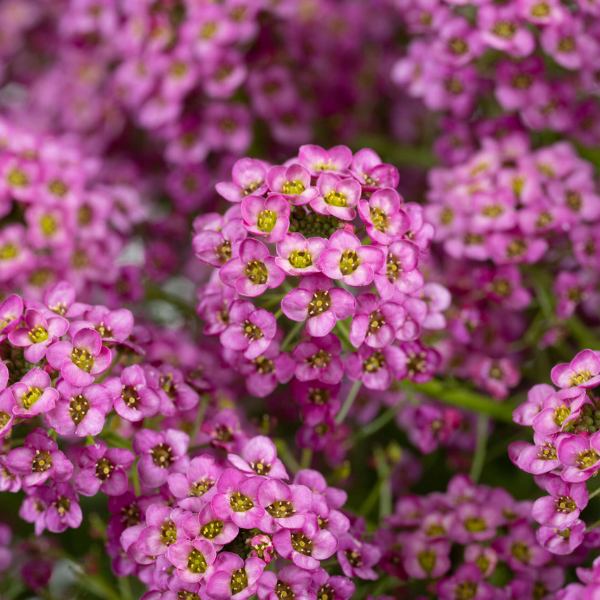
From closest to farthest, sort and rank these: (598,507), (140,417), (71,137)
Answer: (140,417), (598,507), (71,137)

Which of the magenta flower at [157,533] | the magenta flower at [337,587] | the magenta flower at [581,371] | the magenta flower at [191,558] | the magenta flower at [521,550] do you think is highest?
the magenta flower at [581,371]

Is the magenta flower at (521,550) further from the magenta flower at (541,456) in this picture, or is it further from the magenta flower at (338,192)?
the magenta flower at (338,192)

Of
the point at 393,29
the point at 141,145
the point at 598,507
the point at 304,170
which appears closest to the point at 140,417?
the point at 304,170

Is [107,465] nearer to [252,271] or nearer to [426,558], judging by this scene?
[252,271]

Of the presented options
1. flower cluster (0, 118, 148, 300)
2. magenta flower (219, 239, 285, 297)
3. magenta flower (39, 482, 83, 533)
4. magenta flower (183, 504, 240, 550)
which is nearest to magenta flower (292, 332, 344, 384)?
magenta flower (219, 239, 285, 297)

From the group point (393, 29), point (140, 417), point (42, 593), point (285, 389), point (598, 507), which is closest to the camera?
point (140, 417)

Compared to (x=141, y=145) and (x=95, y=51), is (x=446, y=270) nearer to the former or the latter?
(x=141, y=145)

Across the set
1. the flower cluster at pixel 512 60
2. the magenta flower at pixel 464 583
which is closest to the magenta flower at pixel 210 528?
the magenta flower at pixel 464 583
